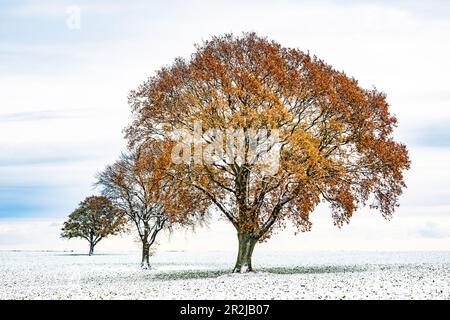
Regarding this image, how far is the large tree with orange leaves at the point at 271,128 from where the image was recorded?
42688 millimetres

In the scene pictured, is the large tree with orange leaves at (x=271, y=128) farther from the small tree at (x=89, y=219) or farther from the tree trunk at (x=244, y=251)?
the small tree at (x=89, y=219)

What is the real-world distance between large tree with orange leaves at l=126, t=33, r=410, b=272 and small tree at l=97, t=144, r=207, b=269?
109 centimetres

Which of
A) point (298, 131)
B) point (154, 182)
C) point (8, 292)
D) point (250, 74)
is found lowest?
point (8, 292)

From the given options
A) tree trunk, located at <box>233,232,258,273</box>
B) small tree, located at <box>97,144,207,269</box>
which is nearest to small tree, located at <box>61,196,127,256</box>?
small tree, located at <box>97,144,207,269</box>

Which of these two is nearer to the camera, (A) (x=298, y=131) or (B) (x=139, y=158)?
(A) (x=298, y=131)

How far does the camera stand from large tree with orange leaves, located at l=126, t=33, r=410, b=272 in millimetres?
42688

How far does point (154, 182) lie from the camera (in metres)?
44.6

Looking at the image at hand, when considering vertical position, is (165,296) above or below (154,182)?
below

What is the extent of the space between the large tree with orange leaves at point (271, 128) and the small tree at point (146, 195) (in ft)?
3.59

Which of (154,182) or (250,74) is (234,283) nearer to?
(154,182)

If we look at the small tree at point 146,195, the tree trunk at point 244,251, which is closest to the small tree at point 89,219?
the small tree at point 146,195
